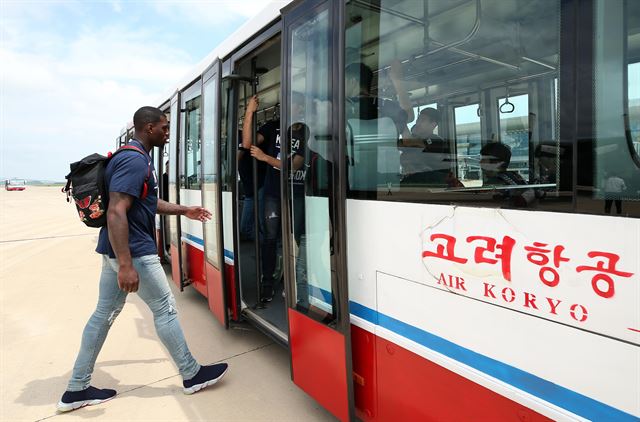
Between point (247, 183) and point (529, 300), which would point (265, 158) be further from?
point (529, 300)

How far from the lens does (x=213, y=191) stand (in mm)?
4047

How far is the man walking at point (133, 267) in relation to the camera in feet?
9.01

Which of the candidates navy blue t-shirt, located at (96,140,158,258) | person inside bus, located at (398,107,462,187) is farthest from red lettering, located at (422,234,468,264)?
navy blue t-shirt, located at (96,140,158,258)

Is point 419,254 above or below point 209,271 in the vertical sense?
above

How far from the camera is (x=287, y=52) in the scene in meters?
2.71

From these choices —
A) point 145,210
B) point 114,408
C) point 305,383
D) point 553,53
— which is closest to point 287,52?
point 145,210

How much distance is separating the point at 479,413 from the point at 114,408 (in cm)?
264

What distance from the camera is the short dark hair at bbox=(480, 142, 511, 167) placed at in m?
1.65

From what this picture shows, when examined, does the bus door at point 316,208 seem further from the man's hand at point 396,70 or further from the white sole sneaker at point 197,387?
the white sole sneaker at point 197,387

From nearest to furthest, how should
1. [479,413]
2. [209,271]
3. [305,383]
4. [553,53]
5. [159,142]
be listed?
1. [553,53]
2. [479,413]
3. [305,383]
4. [159,142]
5. [209,271]

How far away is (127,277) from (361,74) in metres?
1.99

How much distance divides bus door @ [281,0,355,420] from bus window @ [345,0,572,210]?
0.11 meters

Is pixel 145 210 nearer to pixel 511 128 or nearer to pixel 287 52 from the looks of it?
pixel 287 52

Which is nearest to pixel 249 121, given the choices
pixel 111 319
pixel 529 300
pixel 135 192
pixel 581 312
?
pixel 135 192
